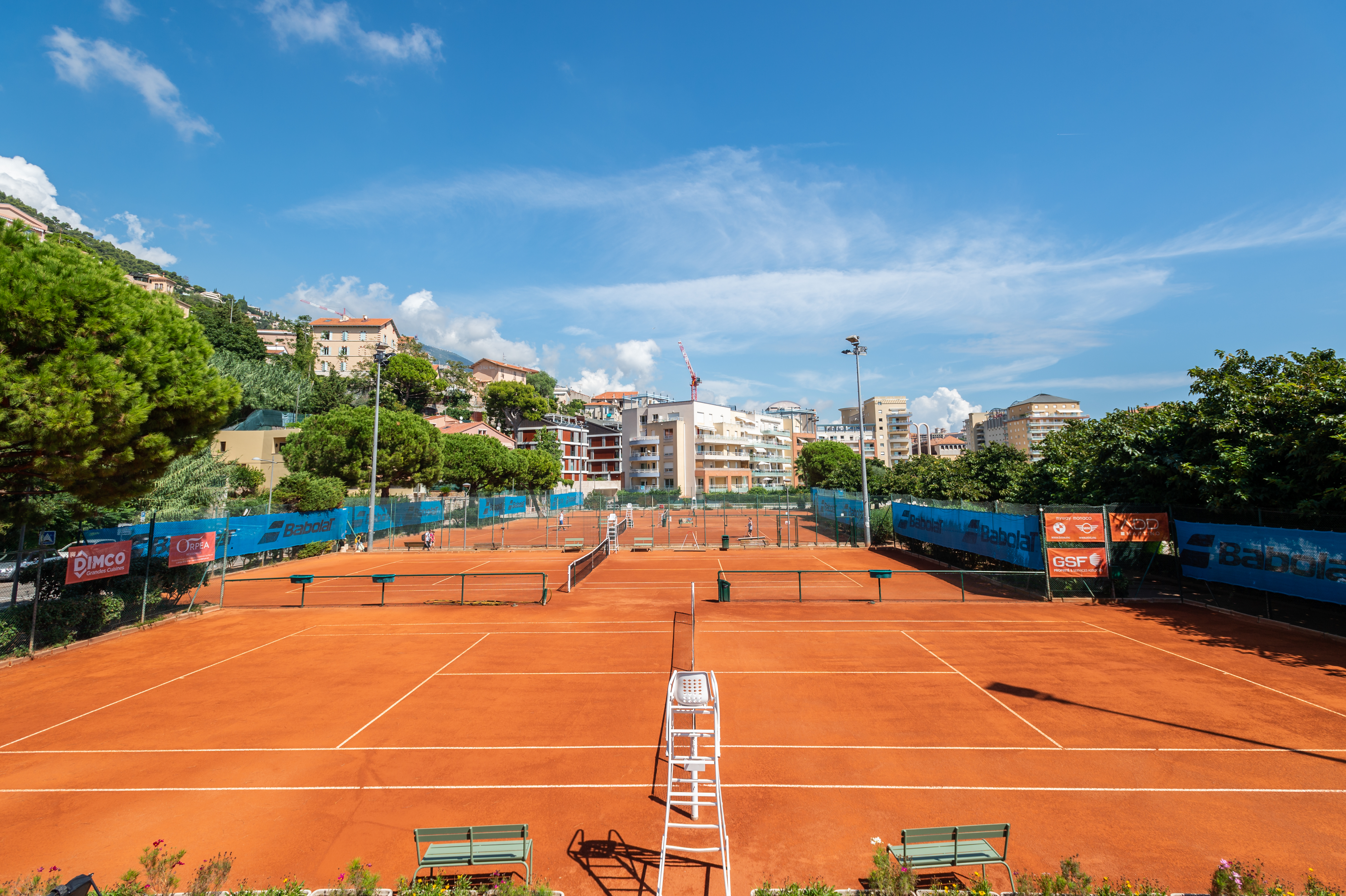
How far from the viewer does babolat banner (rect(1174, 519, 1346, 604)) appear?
15.0 metres

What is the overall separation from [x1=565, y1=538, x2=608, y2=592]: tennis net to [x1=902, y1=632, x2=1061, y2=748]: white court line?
1228 centimetres

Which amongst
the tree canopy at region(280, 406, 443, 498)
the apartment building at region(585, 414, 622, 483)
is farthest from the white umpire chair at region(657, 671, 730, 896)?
the apartment building at region(585, 414, 622, 483)

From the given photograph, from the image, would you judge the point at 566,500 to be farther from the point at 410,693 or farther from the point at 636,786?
the point at 636,786

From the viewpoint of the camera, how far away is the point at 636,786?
8.29 meters

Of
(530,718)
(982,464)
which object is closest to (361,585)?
(530,718)

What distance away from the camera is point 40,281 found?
12.1 metres

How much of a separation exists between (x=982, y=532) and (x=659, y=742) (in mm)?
19525

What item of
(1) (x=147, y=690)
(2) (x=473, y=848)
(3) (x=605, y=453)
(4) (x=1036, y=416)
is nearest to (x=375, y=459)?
(1) (x=147, y=690)

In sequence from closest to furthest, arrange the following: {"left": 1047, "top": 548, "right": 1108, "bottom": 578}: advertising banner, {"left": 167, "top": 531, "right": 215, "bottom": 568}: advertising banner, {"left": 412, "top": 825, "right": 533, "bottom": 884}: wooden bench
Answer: {"left": 412, "top": 825, "right": 533, "bottom": 884}: wooden bench, {"left": 167, "top": 531, "right": 215, "bottom": 568}: advertising banner, {"left": 1047, "top": 548, "right": 1108, "bottom": 578}: advertising banner

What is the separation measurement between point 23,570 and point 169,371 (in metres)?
6.91

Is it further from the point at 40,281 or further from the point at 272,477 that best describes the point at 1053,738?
the point at 272,477

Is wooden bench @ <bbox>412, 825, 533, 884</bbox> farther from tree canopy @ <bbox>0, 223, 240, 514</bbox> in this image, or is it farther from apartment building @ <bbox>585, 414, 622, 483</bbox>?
apartment building @ <bbox>585, 414, 622, 483</bbox>

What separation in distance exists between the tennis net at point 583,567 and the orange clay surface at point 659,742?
5.40m

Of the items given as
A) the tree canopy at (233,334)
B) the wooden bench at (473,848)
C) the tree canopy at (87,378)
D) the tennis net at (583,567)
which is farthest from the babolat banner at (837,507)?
the tree canopy at (233,334)
